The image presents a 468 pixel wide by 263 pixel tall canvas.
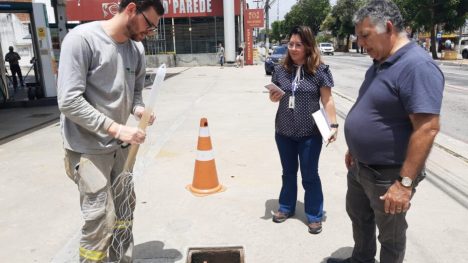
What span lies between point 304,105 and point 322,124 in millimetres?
265

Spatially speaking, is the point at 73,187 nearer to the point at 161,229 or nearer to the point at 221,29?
the point at 161,229

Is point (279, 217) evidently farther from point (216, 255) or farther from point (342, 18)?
point (342, 18)

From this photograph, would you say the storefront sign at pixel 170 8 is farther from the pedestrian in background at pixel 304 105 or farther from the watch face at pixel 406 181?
the watch face at pixel 406 181

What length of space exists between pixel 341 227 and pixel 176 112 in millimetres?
7078

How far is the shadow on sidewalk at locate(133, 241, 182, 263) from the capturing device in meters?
3.22

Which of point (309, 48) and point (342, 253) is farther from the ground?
point (309, 48)

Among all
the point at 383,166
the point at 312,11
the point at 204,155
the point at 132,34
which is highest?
the point at 312,11

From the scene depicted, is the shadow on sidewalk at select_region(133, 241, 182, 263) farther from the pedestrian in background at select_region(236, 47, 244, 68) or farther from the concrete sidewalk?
the pedestrian in background at select_region(236, 47, 244, 68)

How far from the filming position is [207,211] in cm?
413

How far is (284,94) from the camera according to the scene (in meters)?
3.50

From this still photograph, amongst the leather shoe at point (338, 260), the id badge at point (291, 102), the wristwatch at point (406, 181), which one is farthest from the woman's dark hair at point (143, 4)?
the leather shoe at point (338, 260)

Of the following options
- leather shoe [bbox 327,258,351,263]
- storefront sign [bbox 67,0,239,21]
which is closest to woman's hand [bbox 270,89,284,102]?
leather shoe [bbox 327,258,351,263]

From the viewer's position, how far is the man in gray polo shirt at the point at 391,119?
6.75 ft

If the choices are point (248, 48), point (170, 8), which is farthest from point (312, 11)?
point (248, 48)
